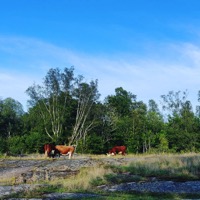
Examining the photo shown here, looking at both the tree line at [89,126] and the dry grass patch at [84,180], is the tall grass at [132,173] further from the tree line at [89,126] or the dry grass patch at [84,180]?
the tree line at [89,126]

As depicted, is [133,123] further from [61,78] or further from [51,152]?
[51,152]

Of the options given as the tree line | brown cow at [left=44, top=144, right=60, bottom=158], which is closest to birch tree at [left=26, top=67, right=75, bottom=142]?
the tree line

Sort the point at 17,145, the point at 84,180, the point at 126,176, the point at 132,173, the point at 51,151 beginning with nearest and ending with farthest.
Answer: the point at 84,180
the point at 126,176
the point at 132,173
the point at 51,151
the point at 17,145

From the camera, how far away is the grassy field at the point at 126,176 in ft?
45.5

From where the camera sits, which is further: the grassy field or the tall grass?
the tall grass

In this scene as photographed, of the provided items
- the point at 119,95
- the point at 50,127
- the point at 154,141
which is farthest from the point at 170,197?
the point at 119,95

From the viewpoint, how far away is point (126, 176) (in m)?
19.2

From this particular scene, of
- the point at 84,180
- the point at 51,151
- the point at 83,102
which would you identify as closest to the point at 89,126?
the point at 83,102

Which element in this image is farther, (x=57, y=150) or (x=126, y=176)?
(x=57, y=150)

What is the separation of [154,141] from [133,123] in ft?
18.0

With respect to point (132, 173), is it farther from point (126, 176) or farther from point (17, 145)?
point (17, 145)

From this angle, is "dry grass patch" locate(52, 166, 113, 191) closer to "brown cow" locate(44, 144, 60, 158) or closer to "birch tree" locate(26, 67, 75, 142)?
"brown cow" locate(44, 144, 60, 158)

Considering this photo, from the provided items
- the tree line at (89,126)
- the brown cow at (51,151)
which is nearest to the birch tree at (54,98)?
the tree line at (89,126)

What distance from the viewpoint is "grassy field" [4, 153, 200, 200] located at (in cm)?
1386
